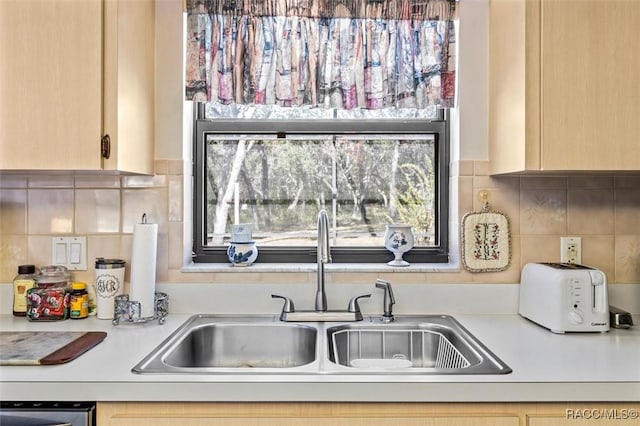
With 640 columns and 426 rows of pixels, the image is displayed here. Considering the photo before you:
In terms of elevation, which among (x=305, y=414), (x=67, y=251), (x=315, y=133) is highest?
(x=315, y=133)

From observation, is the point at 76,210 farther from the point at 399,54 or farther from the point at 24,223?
the point at 399,54

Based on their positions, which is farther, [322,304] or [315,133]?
[315,133]

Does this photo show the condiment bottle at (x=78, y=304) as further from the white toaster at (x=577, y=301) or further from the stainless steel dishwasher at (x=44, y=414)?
the white toaster at (x=577, y=301)

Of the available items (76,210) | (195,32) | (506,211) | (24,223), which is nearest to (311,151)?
(195,32)

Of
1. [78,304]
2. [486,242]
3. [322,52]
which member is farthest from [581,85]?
[78,304]

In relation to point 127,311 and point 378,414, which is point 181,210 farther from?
point 378,414

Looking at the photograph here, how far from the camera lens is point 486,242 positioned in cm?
178

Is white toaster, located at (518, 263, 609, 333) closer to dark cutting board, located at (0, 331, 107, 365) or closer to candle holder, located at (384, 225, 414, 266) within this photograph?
candle holder, located at (384, 225, 414, 266)

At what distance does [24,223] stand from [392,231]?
139 centimetres

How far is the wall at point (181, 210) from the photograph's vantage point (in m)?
1.79

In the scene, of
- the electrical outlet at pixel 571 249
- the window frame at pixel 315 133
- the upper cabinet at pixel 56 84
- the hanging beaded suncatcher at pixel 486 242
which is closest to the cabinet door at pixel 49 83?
the upper cabinet at pixel 56 84

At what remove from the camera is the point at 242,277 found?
180 centimetres

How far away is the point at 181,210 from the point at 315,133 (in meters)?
0.62

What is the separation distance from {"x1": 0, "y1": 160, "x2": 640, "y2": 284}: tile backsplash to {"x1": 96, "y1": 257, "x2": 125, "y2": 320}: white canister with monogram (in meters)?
0.12
